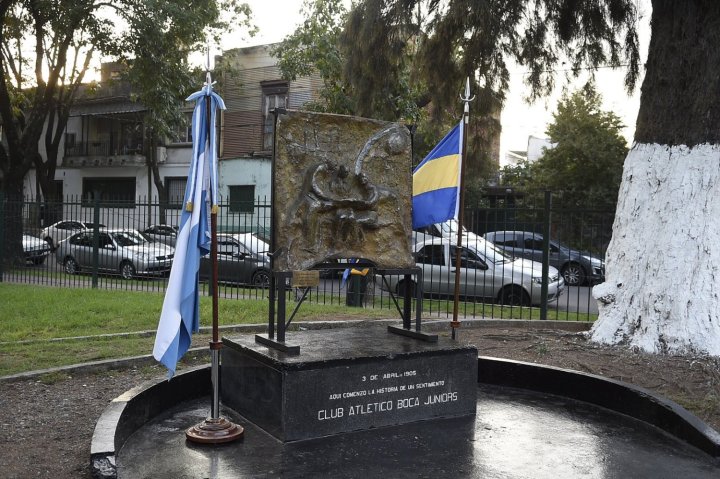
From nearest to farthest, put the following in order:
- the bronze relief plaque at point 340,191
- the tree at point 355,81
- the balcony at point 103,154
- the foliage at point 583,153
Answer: the bronze relief plaque at point 340,191
the tree at point 355,81
the foliage at point 583,153
the balcony at point 103,154

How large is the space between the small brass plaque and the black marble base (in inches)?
21.1

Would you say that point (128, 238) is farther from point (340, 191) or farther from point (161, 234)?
point (340, 191)

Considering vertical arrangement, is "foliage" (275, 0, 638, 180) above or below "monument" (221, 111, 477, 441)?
above

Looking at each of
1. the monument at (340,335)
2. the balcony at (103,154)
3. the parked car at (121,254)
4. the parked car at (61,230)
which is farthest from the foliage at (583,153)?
the monument at (340,335)

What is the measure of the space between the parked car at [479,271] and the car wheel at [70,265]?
794 centimetres

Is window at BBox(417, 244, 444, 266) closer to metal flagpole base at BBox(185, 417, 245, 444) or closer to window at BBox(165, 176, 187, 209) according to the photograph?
metal flagpole base at BBox(185, 417, 245, 444)

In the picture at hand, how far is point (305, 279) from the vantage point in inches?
232

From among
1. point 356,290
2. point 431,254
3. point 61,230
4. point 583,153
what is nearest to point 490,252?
point 431,254

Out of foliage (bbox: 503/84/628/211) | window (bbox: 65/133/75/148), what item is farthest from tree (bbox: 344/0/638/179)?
window (bbox: 65/133/75/148)

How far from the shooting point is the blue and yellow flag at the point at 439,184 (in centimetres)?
655

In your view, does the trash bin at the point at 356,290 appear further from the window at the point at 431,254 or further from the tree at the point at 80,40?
the tree at the point at 80,40

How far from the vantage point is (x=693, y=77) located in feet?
26.9

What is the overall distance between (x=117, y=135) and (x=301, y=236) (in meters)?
37.0

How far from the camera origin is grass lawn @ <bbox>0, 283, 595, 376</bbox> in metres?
8.27
